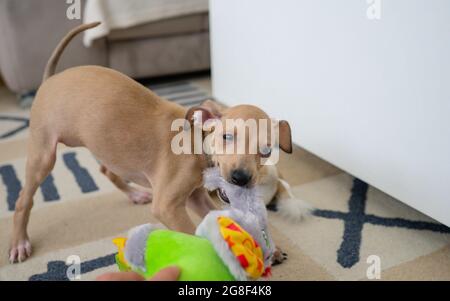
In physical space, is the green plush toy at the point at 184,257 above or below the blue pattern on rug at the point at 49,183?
above

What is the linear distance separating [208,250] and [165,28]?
1991 mm

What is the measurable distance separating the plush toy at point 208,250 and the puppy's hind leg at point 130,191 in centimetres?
55

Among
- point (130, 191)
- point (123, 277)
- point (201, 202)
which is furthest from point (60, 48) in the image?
point (123, 277)

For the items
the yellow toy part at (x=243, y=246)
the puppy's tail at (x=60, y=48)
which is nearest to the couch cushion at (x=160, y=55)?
the puppy's tail at (x=60, y=48)

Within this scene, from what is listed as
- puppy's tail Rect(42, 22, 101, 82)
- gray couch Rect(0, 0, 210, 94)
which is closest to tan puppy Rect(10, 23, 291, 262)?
puppy's tail Rect(42, 22, 101, 82)

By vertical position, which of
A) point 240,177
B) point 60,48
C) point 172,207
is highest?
point 60,48

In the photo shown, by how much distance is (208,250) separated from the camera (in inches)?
30.1

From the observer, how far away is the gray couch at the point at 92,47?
7.47 ft

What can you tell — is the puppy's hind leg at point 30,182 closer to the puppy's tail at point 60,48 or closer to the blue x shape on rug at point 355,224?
the puppy's tail at point 60,48

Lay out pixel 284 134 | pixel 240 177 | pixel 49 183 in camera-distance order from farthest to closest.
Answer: pixel 49 183, pixel 284 134, pixel 240 177

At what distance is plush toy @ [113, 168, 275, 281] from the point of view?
0.74 metres

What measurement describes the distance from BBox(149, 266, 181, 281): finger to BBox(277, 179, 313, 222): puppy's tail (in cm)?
64

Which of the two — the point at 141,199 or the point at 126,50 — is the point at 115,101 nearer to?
the point at 141,199

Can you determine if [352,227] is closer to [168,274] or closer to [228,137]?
[228,137]
